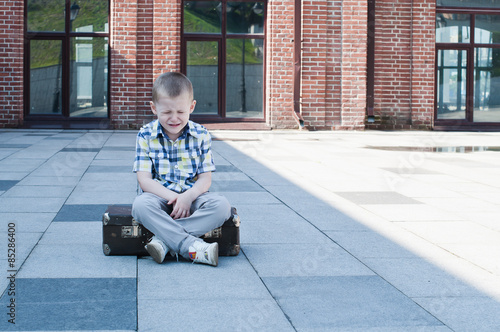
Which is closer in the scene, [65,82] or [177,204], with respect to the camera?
[177,204]

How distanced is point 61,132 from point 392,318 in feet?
45.8

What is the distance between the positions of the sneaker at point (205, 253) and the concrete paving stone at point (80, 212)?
5.45 feet

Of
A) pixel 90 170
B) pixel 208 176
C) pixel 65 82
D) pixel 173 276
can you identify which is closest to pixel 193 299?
pixel 173 276

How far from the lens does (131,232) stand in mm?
4523

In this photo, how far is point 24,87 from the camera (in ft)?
56.9

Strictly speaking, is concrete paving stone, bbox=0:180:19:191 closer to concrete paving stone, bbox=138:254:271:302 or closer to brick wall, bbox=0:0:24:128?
concrete paving stone, bbox=138:254:271:302

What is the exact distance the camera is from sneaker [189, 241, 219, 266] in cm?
427

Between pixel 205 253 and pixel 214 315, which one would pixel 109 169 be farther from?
pixel 214 315

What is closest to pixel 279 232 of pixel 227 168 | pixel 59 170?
pixel 227 168

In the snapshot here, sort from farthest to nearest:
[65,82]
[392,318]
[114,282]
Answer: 1. [65,82]
2. [114,282]
3. [392,318]

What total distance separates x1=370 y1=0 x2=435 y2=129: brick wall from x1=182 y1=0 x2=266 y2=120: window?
3019 mm

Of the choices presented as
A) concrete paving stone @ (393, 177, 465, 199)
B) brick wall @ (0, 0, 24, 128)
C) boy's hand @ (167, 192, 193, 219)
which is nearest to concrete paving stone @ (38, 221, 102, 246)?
boy's hand @ (167, 192, 193, 219)

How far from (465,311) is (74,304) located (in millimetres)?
1857

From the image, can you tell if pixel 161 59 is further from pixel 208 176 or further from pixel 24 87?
pixel 208 176
